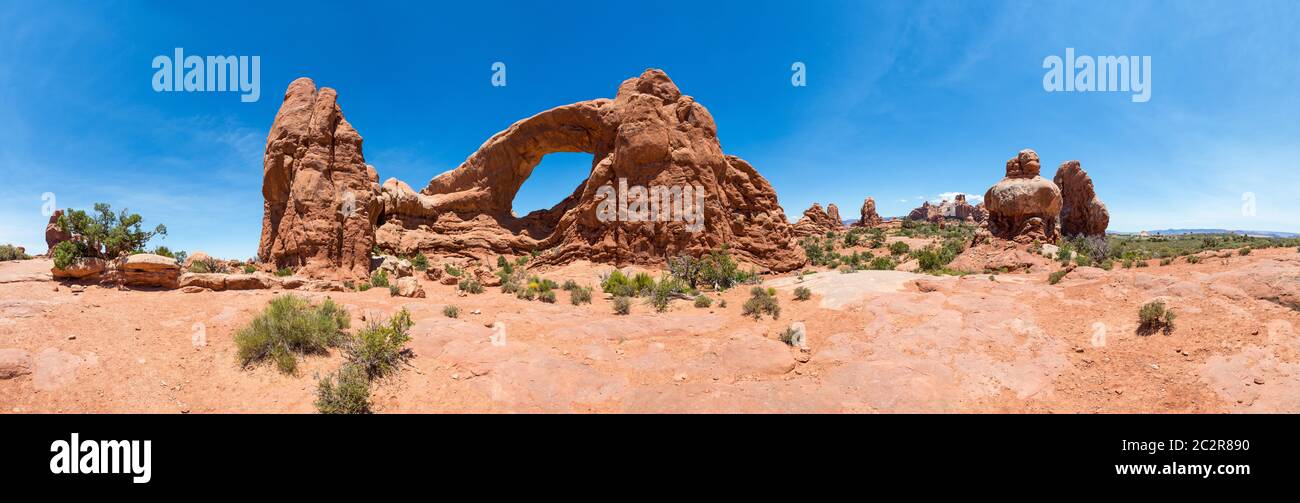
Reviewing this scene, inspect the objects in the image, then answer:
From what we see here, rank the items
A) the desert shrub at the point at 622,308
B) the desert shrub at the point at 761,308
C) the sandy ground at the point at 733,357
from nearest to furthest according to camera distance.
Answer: the sandy ground at the point at 733,357
the desert shrub at the point at 761,308
the desert shrub at the point at 622,308

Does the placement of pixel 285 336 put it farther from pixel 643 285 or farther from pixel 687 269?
pixel 687 269

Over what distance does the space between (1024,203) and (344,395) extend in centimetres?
2043

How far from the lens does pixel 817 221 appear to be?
45.9 m

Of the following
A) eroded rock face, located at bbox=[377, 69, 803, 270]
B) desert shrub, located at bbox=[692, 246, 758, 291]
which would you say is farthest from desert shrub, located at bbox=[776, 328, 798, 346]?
eroded rock face, located at bbox=[377, 69, 803, 270]

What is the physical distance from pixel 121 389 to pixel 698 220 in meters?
16.0

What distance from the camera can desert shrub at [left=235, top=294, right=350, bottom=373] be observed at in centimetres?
566

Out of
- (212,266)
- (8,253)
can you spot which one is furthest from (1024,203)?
(8,253)

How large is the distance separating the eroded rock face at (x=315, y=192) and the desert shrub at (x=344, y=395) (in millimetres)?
11373

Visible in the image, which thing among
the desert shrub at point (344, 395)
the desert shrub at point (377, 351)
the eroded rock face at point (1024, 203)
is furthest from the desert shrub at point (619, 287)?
the eroded rock face at point (1024, 203)

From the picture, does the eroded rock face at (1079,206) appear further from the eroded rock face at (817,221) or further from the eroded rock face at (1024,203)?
the eroded rock face at (817,221)

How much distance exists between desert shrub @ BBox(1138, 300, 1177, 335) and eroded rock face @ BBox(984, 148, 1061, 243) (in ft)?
37.7

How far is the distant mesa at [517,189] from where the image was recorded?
15211 mm
